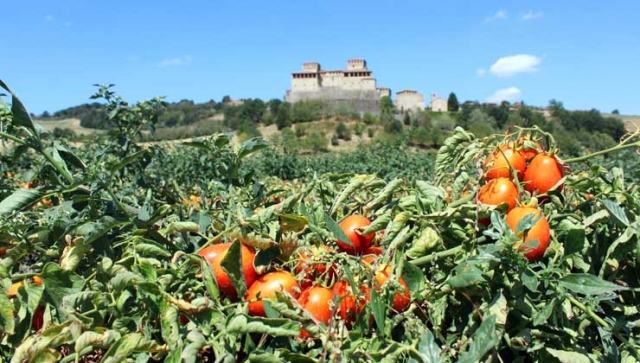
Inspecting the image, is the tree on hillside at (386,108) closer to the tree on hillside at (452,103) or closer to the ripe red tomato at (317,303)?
the tree on hillside at (452,103)

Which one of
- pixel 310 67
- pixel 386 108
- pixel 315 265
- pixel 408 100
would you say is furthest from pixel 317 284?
pixel 408 100

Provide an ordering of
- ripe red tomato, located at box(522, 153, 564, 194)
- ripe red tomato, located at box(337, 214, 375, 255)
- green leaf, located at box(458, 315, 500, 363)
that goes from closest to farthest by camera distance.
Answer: green leaf, located at box(458, 315, 500, 363)
ripe red tomato, located at box(337, 214, 375, 255)
ripe red tomato, located at box(522, 153, 564, 194)

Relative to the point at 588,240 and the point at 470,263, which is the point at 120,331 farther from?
the point at 588,240

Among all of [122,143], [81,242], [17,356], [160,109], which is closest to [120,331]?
[17,356]

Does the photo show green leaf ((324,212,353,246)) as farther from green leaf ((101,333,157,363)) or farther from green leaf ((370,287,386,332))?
green leaf ((101,333,157,363))

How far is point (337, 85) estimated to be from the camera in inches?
3233

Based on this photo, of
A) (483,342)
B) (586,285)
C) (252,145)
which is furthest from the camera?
(252,145)

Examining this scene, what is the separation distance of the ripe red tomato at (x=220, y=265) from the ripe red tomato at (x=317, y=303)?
0.41ft

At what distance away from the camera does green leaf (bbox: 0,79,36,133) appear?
1158 millimetres

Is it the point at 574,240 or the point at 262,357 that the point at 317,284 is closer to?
the point at 262,357

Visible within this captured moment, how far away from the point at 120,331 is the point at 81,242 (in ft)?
1.00

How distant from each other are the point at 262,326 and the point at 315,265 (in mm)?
235

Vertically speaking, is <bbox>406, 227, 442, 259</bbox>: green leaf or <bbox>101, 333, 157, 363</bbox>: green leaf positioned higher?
<bbox>406, 227, 442, 259</bbox>: green leaf

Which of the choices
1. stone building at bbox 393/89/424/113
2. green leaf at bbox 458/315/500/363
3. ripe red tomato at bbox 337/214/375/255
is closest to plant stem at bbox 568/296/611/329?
green leaf at bbox 458/315/500/363
